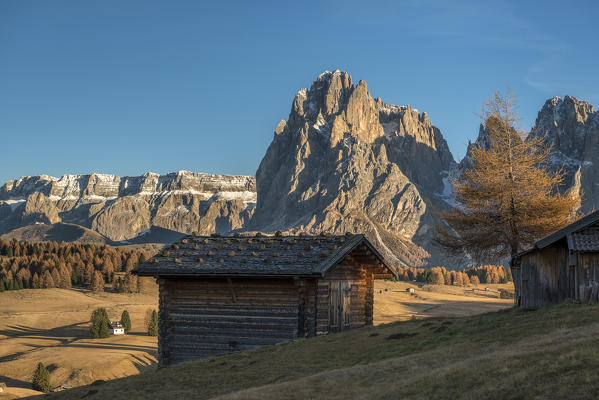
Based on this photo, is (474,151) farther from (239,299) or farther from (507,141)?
(239,299)

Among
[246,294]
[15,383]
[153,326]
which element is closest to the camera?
[246,294]

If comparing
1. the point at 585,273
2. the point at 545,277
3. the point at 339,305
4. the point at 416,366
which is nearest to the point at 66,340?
the point at 339,305

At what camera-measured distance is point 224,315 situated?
2369 cm

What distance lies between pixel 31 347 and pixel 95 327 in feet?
28.6

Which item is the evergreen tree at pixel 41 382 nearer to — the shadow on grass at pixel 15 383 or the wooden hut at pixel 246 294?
the shadow on grass at pixel 15 383

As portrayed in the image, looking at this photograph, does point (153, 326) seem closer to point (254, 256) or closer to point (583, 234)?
point (254, 256)

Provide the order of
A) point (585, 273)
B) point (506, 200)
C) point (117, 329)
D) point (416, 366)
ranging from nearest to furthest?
point (416, 366)
point (585, 273)
point (506, 200)
point (117, 329)

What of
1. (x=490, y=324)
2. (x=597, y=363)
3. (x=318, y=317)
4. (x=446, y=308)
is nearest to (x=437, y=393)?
(x=597, y=363)

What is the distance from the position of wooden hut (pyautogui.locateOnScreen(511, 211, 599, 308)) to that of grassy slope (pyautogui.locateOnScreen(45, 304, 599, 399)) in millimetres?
1326

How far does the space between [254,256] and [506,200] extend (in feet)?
57.5

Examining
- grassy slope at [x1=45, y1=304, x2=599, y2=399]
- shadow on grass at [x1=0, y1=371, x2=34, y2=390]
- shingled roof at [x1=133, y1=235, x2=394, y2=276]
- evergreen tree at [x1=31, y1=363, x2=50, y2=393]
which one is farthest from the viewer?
shadow on grass at [x1=0, y1=371, x2=34, y2=390]

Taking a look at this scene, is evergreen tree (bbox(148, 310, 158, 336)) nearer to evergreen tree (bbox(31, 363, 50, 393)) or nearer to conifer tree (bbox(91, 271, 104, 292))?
evergreen tree (bbox(31, 363, 50, 393))

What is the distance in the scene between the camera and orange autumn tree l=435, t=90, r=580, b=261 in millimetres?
33469

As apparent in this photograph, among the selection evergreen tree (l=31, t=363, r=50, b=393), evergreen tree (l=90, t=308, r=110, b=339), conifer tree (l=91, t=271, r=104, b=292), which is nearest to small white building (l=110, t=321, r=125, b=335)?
evergreen tree (l=90, t=308, r=110, b=339)
